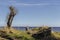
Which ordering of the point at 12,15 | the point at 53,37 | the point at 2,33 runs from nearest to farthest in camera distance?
the point at 53,37 → the point at 2,33 → the point at 12,15

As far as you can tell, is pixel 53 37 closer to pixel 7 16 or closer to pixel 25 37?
pixel 25 37

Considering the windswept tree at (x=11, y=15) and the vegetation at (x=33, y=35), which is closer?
the vegetation at (x=33, y=35)

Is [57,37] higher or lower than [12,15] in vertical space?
lower

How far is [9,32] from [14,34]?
80.0 inches

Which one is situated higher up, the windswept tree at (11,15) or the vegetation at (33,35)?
the windswept tree at (11,15)

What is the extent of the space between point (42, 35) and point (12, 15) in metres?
7.85

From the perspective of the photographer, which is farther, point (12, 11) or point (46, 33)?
point (12, 11)

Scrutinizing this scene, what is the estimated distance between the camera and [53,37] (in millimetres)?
41250

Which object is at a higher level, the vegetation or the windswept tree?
the windswept tree

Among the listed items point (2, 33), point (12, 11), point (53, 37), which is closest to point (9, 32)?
point (2, 33)

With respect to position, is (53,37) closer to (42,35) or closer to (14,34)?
(42,35)

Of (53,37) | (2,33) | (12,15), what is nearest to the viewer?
(53,37)

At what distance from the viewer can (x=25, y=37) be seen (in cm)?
4144

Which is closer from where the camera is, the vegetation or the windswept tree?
the vegetation
